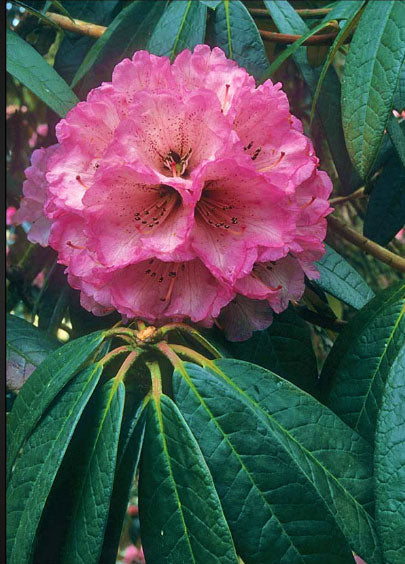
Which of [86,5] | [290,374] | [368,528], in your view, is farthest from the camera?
[86,5]

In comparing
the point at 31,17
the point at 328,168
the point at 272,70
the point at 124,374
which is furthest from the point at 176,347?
the point at 31,17

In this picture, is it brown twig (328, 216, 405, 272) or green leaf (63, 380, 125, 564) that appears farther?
brown twig (328, 216, 405, 272)

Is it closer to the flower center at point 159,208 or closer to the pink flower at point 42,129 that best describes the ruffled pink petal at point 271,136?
the flower center at point 159,208

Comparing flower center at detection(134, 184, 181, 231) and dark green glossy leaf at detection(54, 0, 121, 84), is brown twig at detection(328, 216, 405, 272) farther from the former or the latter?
dark green glossy leaf at detection(54, 0, 121, 84)

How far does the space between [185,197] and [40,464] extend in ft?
0.90

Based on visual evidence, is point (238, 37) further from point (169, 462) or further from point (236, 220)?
point (169, 462)

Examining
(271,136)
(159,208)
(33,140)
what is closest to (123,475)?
(159,208)

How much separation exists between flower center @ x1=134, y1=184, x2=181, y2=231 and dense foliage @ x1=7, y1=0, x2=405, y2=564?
11cm

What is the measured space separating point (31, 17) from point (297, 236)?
59 cm

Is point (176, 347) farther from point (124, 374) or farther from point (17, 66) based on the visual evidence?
point (17, 66)

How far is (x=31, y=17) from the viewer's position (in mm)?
991

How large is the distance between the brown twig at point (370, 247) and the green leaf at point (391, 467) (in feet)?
0.90

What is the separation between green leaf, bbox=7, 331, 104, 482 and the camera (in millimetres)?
632

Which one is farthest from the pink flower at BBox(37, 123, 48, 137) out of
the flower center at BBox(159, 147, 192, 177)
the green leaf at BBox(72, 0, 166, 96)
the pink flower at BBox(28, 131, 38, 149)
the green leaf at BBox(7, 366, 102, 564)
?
the green leaf at BBox(7, 366, 102, 564)
